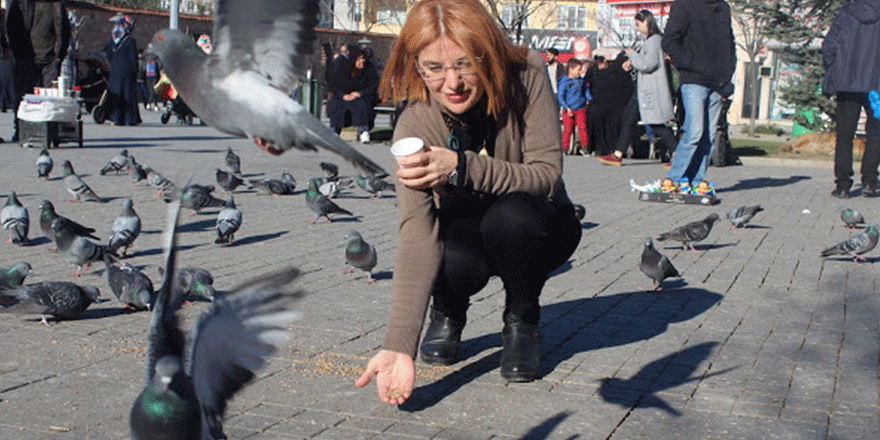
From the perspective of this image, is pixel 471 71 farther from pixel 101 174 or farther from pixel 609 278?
pixel 101 174

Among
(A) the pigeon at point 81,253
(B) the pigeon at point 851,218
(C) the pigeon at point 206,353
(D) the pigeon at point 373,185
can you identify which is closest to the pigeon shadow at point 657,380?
(C) the pigeon at point 206,353

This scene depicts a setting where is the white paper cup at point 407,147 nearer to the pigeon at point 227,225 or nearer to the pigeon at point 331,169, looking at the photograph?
the pigeon at point 227,225

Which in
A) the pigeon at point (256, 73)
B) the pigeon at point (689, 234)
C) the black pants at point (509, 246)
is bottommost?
the pigeon at point (689, 234)

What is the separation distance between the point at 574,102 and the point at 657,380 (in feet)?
49.6

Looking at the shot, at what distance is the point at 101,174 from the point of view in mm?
12172

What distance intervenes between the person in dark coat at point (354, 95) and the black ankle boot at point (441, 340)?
1544 cm

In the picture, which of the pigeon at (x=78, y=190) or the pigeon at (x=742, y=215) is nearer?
the pigeon at (x=742, y=215)

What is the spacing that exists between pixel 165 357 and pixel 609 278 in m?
5.14

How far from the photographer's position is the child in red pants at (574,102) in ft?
63.2

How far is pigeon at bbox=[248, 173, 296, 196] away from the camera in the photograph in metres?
10.9

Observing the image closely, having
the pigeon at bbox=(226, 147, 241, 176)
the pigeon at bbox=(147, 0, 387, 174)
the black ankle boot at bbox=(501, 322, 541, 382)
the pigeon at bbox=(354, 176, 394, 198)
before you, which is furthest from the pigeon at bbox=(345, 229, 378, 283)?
the pigeon at bbox=(226, 147, 241, 176)

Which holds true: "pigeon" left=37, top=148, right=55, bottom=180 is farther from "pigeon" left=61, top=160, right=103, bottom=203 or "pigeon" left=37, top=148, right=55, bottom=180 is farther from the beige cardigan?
the beige cardigan

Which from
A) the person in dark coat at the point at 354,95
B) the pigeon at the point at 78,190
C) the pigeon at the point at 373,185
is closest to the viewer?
the pigeon at the point at 78,190

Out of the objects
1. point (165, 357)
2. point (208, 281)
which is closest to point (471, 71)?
point (165, 357)
